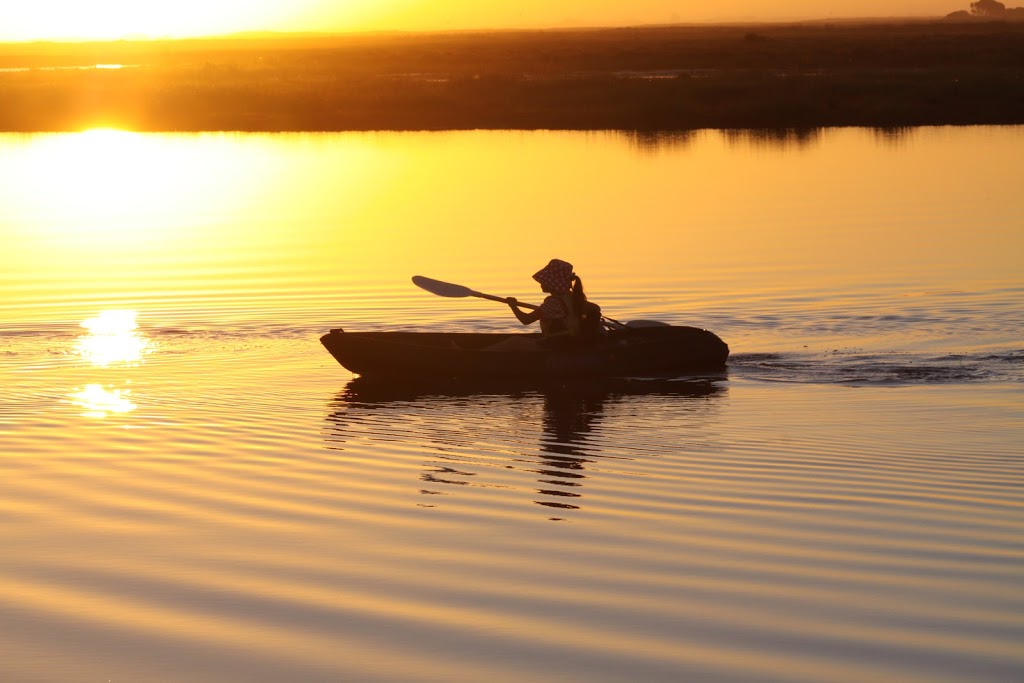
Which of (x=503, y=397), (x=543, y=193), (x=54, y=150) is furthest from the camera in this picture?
(x=54, y=150)

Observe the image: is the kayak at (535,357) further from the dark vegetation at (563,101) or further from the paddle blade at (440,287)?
the dark vegetation at (563,101)

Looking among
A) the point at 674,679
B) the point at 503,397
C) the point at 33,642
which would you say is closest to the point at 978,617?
the point at 674,679

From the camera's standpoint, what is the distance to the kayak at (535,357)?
54.0 feet

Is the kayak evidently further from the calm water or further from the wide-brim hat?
the wide-brim hat

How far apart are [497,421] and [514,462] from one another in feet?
6.94

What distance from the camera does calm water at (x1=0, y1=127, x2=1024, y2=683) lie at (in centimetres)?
793

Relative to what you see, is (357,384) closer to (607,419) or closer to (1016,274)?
(607,419)

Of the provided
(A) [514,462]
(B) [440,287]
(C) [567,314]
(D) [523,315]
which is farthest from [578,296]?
(A) [514,462]

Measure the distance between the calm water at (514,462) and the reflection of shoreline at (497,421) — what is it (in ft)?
0.21

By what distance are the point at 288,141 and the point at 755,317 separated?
3224 centimetres

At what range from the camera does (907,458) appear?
11.9 meters

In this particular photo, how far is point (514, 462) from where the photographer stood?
41.5ft

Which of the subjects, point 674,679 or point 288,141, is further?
point 288,141

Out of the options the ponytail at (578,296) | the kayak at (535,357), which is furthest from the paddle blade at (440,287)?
the ponytail at (578,296)
